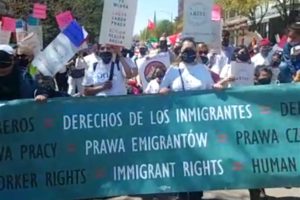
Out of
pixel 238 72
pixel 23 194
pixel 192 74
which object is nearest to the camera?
pixel 23 194

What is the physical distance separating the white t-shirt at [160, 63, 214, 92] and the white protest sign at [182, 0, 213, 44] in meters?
1.19

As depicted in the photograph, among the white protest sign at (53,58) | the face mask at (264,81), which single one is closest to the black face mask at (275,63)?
the face mask at (264,81)

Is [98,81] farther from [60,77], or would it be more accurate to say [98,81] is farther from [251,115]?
[60,77]

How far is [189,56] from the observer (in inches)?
285

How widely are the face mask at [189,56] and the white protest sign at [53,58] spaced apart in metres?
1.18

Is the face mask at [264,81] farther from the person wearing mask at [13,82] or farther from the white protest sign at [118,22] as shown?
the person wearing mask at [13,82]

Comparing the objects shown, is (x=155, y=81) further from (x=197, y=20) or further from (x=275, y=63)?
(x=275, y=63)

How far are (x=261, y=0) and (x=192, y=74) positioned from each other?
137 ft

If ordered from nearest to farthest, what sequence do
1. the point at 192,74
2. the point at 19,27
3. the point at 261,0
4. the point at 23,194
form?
the point at 23,194, the point at 192,74, the point at 19,27, the point at 261,0

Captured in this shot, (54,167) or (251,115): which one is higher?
(251,115)

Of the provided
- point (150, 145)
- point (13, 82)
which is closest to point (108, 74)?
point (13, 82)

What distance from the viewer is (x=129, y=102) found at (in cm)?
655

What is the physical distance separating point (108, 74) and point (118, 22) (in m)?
0.60

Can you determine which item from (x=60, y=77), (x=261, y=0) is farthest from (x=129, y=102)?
(x=261, y=0)
